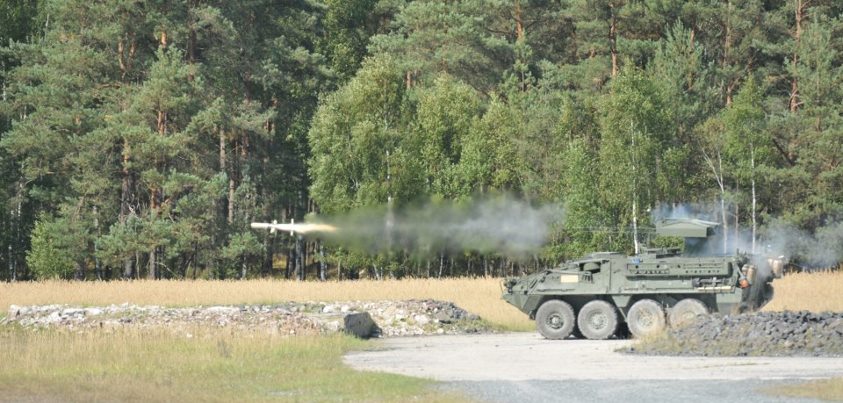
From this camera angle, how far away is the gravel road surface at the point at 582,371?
58.4ft

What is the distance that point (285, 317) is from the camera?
1183 inches

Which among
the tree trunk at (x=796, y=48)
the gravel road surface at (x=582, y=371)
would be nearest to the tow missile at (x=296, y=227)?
the gravel road surface at (x=582, y=371)

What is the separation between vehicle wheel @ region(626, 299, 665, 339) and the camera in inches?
1139

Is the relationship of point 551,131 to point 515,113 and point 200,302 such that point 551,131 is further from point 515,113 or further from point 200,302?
point 200,302

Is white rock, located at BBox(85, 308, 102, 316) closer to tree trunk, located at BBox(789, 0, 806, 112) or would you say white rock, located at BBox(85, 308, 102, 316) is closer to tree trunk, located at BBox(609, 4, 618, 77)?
tree trunk, located at BBox(609, 4, 618, 77)

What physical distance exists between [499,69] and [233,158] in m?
14.9

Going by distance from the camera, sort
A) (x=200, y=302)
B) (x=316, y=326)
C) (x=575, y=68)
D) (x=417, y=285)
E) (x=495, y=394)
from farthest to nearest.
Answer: (x=575, y=68), (x=417, y=285), (x=200, y=302), (x=316, y=326), (x=495, y=394)

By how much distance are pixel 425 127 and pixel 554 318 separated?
2823 cm

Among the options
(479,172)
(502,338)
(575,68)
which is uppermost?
(575,68)

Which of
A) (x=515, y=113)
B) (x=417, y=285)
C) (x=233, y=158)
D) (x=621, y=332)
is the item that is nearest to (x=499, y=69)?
(x=515, y=113)

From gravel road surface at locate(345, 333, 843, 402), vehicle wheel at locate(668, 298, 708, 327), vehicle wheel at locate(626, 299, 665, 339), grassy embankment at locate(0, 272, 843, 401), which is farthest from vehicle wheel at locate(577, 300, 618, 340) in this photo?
grassy embankment at locate(0, 272, 843, 401)

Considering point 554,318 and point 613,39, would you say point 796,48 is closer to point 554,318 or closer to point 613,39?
point 613,39

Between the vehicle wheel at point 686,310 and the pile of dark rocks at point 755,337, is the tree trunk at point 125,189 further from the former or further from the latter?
the pile of dark rocks at point 755,337

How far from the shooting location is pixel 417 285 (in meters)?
40.2
